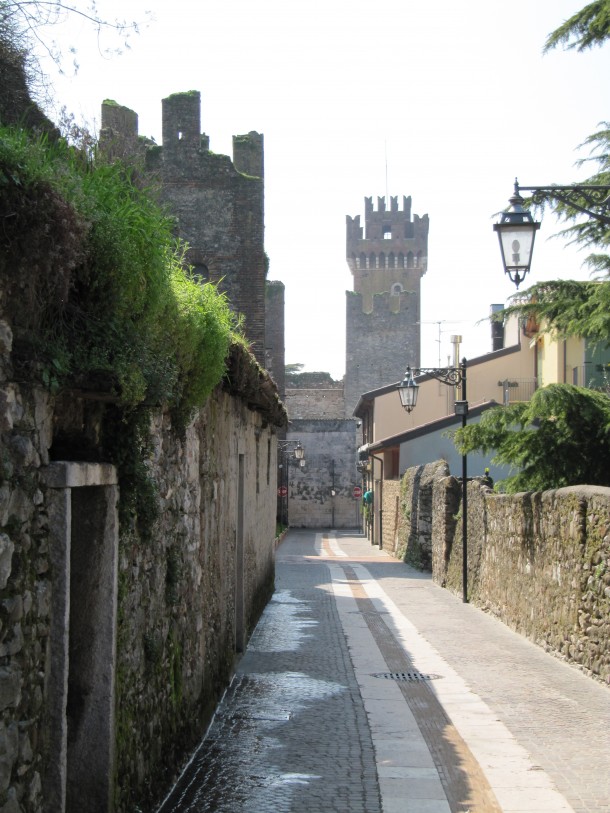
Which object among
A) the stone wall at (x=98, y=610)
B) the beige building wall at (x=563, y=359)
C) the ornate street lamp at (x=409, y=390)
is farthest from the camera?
the beige building wall at (x=563, y=359)

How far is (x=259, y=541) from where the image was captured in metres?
14.0

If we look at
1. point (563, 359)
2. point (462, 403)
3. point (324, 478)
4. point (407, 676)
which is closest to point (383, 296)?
point (324, 478)

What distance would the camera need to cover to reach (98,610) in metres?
4.29

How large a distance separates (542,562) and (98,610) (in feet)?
26.6

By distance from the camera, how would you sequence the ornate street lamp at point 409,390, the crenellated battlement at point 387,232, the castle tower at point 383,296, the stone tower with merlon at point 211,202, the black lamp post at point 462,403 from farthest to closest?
the crenellated battlement at point 387,232 < the castle tower at point 383,296 < the stone tower with merlon at point 211,202 < the ornate street lamp at point 409,390 < the black lamp post at point 462,403

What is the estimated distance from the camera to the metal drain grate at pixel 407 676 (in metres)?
9.48

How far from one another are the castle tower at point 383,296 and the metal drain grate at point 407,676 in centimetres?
6249

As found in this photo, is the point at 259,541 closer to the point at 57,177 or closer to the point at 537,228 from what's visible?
the point at 537,228

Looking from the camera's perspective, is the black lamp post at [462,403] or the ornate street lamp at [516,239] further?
the black lamp post at [462,403]

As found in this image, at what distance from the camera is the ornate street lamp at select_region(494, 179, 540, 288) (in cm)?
811

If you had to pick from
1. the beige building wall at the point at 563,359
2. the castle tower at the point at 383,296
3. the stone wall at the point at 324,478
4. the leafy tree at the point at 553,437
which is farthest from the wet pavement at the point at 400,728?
the castle tower at the point at 383,296

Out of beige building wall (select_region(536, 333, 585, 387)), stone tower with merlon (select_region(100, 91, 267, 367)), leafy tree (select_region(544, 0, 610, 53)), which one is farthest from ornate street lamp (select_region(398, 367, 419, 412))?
leafy tree (select_region(544, 0, 610, 53))

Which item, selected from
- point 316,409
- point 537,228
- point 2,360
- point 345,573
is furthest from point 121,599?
point 316,409

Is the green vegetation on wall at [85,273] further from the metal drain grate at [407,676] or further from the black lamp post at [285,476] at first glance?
the black lamp post at [285,476]
